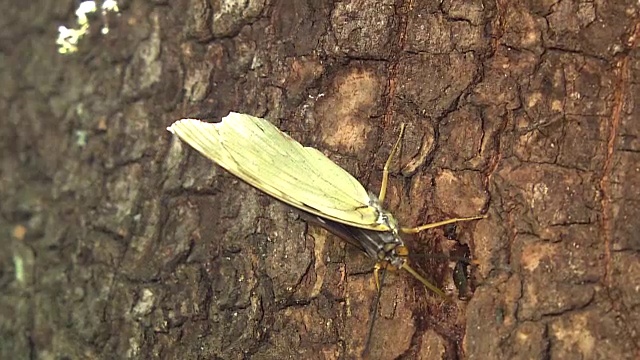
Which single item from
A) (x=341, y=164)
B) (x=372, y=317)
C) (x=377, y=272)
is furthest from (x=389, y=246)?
(x=341, y=164)

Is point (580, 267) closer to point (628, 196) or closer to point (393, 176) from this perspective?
point (628, 196)

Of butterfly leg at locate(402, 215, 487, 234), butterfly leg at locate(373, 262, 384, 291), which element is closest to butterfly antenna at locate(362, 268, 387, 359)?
butterfly leg at locate(373, 262, 384, 291)

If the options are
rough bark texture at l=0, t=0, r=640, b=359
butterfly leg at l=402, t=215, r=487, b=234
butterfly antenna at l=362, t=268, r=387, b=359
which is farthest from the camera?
butterfly antenna at l=362, t=268, r=387, b=359

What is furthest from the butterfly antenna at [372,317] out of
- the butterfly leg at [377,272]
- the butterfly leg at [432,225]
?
the butterfly leg at [432,225]

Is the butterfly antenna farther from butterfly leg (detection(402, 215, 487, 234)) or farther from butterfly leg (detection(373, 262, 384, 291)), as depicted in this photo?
butterfly leg (detection(402, 215, 487, 234))

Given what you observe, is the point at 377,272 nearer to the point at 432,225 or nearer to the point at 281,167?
the point at 432,225

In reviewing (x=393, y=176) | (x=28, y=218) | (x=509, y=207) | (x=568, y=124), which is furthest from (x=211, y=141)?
(x=28, y=218)

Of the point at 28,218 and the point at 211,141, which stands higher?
the point at 211,141

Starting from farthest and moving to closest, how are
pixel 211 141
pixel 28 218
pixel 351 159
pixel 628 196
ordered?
1. pixel 28 218
2. pixel 351 159
3. pixel 211 141
4. pixel 628 196
